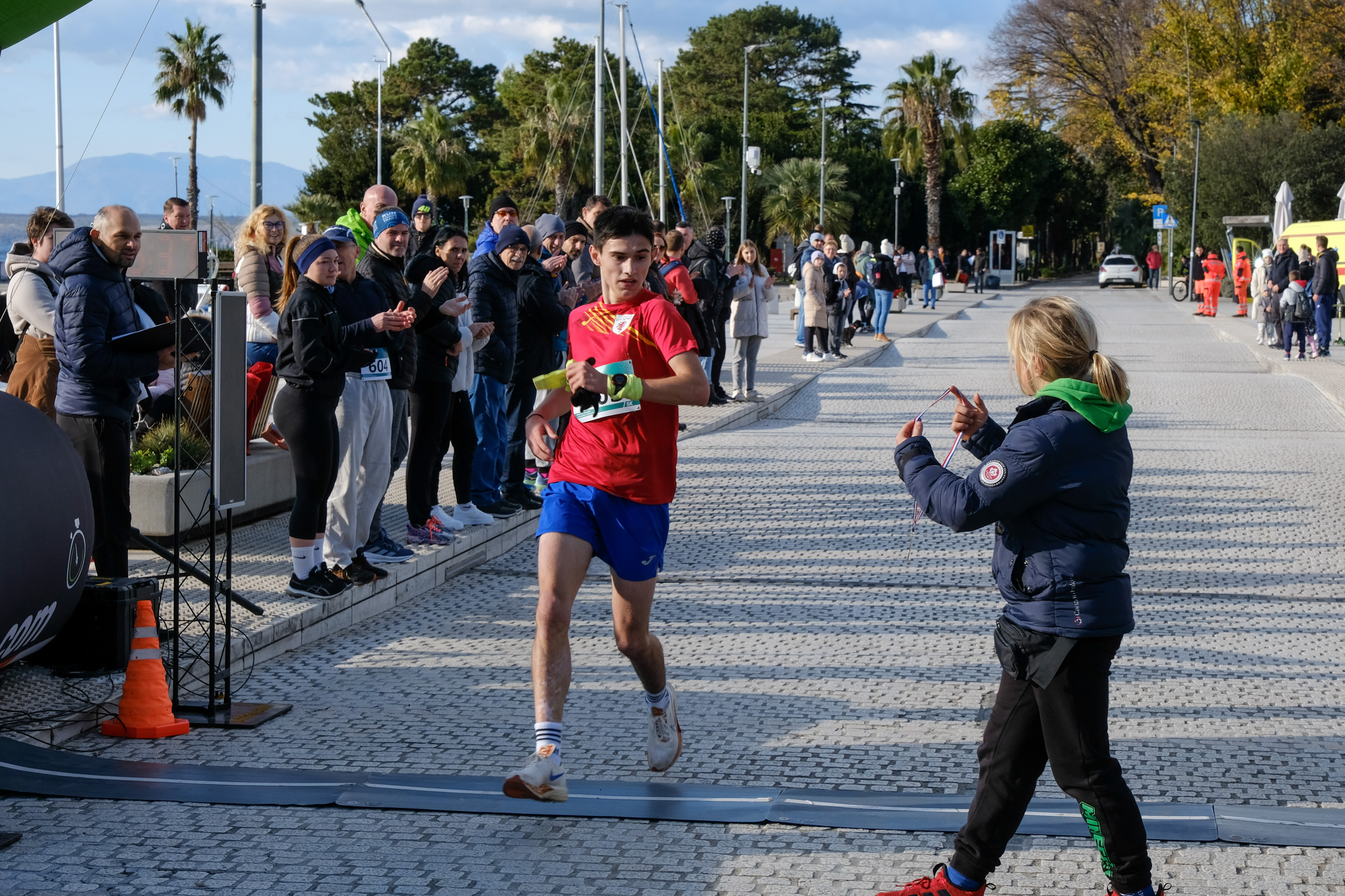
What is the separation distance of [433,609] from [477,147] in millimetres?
81032

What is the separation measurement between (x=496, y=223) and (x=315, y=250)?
2.84m

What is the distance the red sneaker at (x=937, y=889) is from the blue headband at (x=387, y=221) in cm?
485

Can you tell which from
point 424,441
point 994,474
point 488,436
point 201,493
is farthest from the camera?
point 488,436

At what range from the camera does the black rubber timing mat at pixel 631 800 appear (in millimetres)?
4016

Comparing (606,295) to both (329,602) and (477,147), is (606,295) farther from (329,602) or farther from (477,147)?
(477,147)

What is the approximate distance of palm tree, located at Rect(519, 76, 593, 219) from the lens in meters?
67.9

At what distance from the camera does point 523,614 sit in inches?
275

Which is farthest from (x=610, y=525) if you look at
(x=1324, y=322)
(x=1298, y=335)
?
(x=1324, y=322)

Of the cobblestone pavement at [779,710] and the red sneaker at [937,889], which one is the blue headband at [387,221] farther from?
the red sneaker at [937,889]

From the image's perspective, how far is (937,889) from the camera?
11.4 feet

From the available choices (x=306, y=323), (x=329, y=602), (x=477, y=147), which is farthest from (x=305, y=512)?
(x=477, y=147)

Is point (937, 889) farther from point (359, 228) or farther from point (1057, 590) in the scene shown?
point (359, 228)

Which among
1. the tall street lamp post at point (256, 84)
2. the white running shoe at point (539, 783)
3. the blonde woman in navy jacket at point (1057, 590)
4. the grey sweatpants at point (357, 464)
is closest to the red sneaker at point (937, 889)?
the blonde woman in navy jacket at point (1057, 590)

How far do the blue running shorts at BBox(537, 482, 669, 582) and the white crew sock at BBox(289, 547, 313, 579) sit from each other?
2.49 meters
